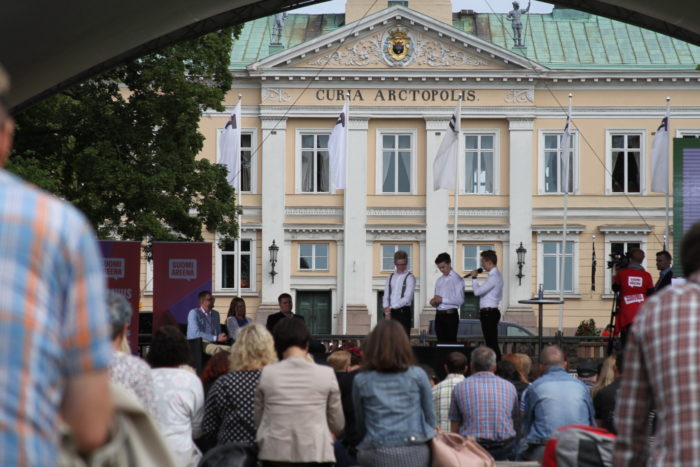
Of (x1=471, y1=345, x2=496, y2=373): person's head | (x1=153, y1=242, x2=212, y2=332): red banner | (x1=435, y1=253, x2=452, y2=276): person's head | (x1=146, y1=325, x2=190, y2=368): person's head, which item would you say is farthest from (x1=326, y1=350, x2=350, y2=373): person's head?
(x1=153, y1=242, x2=212, y2=332): red banner

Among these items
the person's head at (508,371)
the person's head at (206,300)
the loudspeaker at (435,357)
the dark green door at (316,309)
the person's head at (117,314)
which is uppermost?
the person's head at (117,314)

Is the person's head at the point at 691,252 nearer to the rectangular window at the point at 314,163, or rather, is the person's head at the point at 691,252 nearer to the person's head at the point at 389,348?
the person's head at the point at 389,348

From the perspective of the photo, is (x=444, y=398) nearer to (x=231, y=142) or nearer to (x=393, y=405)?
(x=393, y=405)

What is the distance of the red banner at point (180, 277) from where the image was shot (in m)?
17.3

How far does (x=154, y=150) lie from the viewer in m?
27.3

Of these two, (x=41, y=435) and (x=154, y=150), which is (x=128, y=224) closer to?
(x=154, y=150)

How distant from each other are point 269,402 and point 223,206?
73.4 feet

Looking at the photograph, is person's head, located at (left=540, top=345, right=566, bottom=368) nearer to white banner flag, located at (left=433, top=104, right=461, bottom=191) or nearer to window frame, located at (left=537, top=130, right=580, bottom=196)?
white banner flag, located at (left=433, top=104, right=461, bottom=191)

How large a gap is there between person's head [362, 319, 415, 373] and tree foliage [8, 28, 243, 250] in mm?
19024

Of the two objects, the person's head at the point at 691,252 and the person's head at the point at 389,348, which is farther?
the person's head at the point at 389,348

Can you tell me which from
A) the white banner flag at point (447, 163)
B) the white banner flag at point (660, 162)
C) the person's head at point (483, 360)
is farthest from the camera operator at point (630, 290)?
the white banner flag at point (447, 163)

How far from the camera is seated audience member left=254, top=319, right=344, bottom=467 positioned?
692 centimetres

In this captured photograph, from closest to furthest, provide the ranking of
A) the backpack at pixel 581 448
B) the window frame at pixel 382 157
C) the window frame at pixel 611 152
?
the backpack at pixel 581 448
the window frame at pixel 611 152
the window frame at pixel 382 157

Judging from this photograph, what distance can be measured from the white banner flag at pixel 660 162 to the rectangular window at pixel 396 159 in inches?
472
